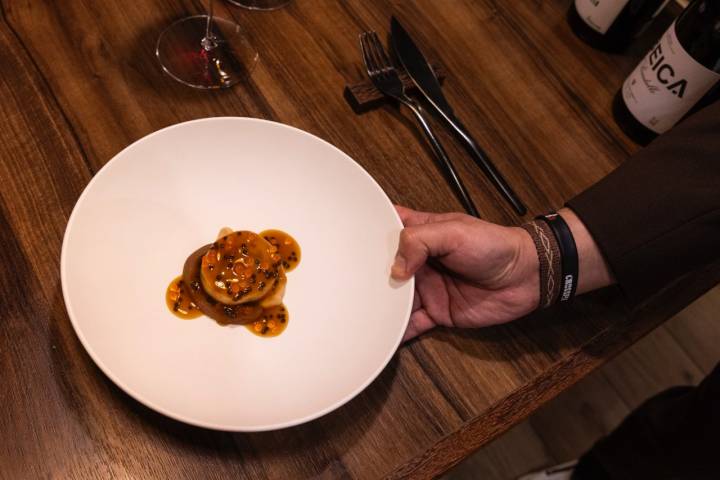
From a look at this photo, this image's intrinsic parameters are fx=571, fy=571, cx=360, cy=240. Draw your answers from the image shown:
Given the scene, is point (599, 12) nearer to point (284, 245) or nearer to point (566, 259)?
point (566, 259)

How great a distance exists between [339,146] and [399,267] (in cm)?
32

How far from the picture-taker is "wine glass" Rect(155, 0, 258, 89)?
108cm

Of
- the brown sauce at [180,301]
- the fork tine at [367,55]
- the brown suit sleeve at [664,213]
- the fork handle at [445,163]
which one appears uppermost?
the brown suit sleeve at [664,213]

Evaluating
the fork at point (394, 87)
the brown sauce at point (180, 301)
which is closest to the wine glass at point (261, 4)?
the fork at point (394, 87)

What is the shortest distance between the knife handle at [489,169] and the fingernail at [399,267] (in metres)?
0.32

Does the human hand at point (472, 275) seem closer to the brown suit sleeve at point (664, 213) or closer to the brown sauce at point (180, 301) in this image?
the brown suit sleeve at point (664, 213)

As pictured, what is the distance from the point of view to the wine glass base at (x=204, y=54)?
1077mm

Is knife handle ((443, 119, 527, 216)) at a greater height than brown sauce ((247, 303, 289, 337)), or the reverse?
knife handle ((443, 119, 527, 216))

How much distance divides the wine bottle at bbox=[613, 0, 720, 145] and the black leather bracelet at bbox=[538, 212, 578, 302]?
0.36 metres

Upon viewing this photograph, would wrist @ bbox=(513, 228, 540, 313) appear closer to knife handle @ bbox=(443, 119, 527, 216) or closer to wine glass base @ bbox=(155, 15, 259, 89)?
knife handle @ bbox=(443, 119, 527, 216)

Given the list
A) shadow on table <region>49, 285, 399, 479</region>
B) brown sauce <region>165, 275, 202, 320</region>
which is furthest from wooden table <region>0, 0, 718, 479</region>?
brown sauce <region>165, 275, 202, 320</region>

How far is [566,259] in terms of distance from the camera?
3.15 feet

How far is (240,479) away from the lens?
78 cm

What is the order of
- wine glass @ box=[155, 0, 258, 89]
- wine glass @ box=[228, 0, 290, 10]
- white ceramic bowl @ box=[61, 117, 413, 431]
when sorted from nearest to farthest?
white ceramic bowl @ box=[61, 117, 413, 431], wine glass @ box=[155, 0, 258, 89], wine glass @ box=[228, 0, 290, 10]
